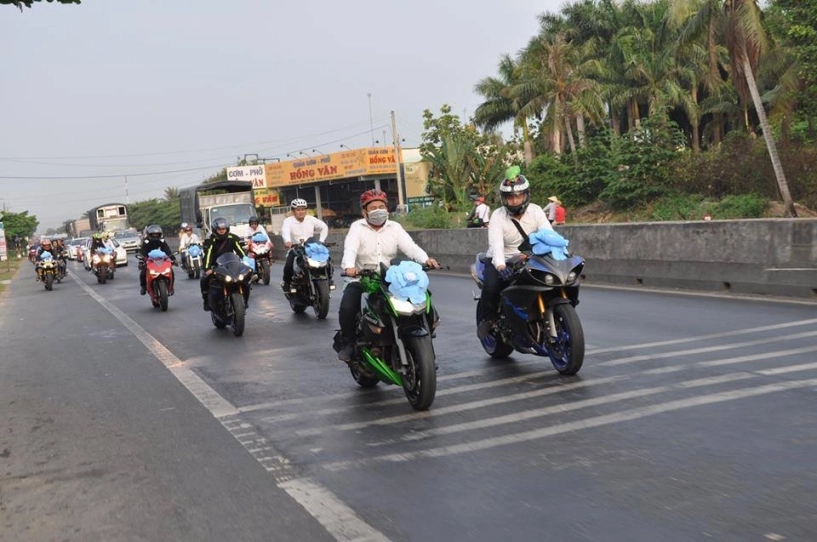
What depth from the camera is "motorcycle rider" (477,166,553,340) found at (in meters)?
8.22

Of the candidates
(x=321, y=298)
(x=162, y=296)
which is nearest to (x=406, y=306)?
(x=321, y=298)

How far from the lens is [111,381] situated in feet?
30.2

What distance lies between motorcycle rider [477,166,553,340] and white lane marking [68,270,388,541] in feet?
8.53

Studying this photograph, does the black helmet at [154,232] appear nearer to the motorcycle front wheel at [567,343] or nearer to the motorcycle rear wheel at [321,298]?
the motorcycle rear wheel at [321,298]

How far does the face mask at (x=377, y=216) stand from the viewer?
25.9 ft

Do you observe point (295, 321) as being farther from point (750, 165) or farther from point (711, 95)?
point (711, 95)

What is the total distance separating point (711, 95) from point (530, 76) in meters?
10.5

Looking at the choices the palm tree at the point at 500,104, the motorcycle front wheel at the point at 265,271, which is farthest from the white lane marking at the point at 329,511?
the palm tree at the point at 500,104

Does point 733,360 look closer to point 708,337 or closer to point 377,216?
point 708,337

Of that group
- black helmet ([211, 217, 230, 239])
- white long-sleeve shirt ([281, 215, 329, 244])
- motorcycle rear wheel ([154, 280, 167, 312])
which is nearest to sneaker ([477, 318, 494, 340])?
black helmet ([211, 217, 230, 239])

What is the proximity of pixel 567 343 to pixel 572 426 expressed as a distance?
1684mm

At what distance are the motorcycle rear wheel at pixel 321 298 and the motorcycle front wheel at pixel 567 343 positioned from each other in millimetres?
6180

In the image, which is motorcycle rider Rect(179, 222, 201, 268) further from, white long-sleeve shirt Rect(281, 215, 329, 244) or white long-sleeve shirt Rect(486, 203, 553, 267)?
white long-sleeve shirt Rect(486, 203, 553, 267)

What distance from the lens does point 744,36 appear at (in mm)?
27594
